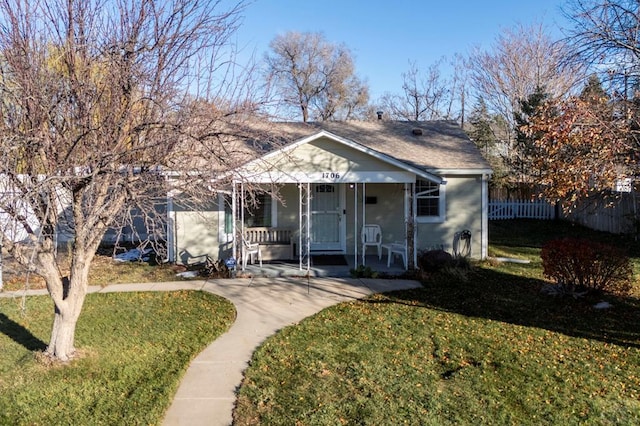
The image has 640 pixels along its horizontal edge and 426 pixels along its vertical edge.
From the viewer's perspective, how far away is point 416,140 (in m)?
15.4

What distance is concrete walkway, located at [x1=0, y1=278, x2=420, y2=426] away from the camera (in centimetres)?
463

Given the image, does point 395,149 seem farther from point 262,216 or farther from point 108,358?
point 108,358

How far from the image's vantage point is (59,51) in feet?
16.9

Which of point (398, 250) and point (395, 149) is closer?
point (398, 250)

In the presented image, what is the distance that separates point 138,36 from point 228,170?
1.74 metres

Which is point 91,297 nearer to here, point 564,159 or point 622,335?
point 564,159

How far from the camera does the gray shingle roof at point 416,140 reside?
13.4 metres

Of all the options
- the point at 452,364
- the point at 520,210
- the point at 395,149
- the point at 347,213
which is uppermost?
Answer: the point at 395,149

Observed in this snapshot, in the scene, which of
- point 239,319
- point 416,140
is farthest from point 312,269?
point 416,140

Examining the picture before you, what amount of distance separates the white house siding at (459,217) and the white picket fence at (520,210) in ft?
37.7

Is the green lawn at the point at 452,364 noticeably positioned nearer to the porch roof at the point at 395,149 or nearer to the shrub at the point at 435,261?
the shrub at the point at 435,261

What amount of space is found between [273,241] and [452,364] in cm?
778

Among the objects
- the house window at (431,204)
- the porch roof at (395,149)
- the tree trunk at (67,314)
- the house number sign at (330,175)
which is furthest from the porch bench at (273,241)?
the tree trunk at (67,314)

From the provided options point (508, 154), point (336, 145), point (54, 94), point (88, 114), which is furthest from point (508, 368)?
point (508, 154)
